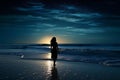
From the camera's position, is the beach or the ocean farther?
the ocean

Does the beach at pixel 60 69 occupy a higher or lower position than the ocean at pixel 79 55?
lower

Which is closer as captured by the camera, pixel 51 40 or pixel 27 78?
pixel 27 78

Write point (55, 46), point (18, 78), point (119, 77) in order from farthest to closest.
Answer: point (55, 46) → point (119, 77) → point (18, 78)

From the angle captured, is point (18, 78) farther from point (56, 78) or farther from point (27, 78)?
point (56, 78)

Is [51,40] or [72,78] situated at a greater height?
[51,40]

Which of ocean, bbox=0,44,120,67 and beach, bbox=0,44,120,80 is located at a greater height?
ocean, bbox=0,44,120,67

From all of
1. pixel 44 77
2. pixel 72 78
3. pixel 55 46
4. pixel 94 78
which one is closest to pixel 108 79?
pixel 94 78

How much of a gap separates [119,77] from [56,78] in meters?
3.23

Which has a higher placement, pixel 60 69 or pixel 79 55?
pixel 79 55

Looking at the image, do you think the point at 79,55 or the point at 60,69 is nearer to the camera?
the point at 60,69

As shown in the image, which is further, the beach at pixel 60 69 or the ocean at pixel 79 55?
the ocean at pixel 79 55

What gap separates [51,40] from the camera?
20.5m

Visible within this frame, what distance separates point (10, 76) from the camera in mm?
13906

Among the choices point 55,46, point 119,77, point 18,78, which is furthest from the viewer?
point 55,46
